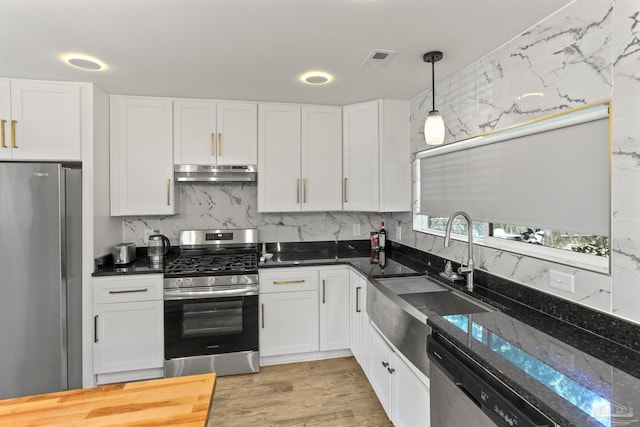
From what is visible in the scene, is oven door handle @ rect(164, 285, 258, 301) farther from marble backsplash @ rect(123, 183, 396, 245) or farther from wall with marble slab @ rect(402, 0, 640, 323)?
wall with marble slab @ rect(402, 0, 640, 323)

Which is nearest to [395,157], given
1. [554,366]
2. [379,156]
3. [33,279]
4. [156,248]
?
[379,156]

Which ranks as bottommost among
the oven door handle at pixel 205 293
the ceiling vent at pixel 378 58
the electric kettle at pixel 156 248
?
the oven door handle at pixel 205 293

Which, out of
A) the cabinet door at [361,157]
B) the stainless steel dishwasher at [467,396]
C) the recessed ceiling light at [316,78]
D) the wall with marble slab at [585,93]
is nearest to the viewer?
the stainless steel dishwasher at [467,396]

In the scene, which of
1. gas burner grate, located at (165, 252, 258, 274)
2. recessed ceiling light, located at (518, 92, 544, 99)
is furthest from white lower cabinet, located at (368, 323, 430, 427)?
recessed ceiling light, located at (518, 92, 544, 99)

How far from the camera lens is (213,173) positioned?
299 centimetres

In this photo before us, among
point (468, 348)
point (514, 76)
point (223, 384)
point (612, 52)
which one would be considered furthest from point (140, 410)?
point (514, 76)

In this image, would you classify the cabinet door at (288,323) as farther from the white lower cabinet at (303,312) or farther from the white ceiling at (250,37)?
the white ceiling at (250,37)

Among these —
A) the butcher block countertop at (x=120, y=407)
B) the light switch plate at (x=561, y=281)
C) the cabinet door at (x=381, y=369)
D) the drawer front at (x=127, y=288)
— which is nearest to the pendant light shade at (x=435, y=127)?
the light switch plate at (x=561, y=281)

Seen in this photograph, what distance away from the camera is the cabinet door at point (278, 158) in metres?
3.07

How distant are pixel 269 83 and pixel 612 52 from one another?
201 centimetres

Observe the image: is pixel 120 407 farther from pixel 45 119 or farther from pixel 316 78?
pixel 45 119

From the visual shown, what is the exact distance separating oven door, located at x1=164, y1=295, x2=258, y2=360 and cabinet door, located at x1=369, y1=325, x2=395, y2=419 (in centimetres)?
97

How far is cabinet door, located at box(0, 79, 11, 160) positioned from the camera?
2416mm

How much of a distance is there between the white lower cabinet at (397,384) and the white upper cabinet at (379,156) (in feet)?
3.92
